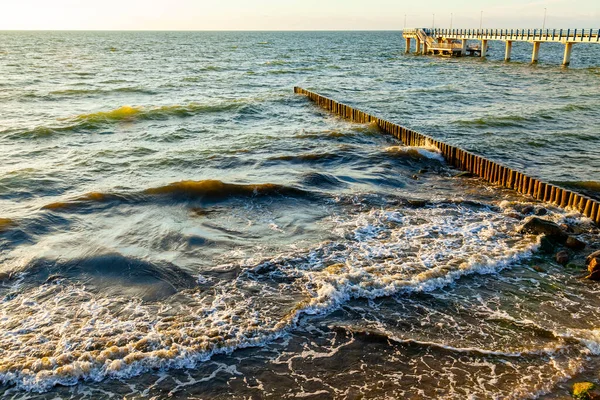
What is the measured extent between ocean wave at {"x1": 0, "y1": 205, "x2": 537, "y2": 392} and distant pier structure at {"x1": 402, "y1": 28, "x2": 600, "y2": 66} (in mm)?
47748

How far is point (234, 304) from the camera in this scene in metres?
9.34

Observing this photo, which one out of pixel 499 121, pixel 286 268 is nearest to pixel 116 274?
pixel 286 268

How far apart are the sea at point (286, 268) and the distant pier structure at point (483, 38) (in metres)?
36.5

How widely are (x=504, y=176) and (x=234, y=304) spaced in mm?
10661

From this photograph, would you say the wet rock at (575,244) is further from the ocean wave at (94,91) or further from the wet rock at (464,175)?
the ocean wave at (94,91)

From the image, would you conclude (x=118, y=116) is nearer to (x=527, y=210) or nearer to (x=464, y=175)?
(x=464, y=175)

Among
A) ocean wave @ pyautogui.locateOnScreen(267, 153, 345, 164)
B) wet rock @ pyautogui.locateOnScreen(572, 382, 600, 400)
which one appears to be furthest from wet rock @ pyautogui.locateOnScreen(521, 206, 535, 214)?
ocean wave @ pyautogui.locateOnScreen(267, 153, 345, 164)

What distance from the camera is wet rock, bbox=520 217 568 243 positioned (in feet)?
38.9

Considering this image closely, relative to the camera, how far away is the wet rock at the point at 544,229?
38.9 feet

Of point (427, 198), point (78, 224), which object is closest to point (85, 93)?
point (78, 224)

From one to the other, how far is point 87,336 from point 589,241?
35.9ft

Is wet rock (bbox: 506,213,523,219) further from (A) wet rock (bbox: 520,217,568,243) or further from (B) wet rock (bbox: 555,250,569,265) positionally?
(B) wet rock (bbox: 555,250,569,265)

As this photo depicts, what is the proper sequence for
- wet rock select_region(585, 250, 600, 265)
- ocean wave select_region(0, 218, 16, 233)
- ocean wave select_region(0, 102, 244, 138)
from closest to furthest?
wet rock select_region(585, 250, 600, 265) → ocean wave select_region(0, 218, 16, 233) → ocean wave select_region(0, 102, 244, 138)

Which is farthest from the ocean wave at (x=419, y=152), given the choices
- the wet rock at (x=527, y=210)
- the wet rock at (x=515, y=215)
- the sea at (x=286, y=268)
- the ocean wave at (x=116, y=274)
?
the ocean wave at (x=116, y=274)
